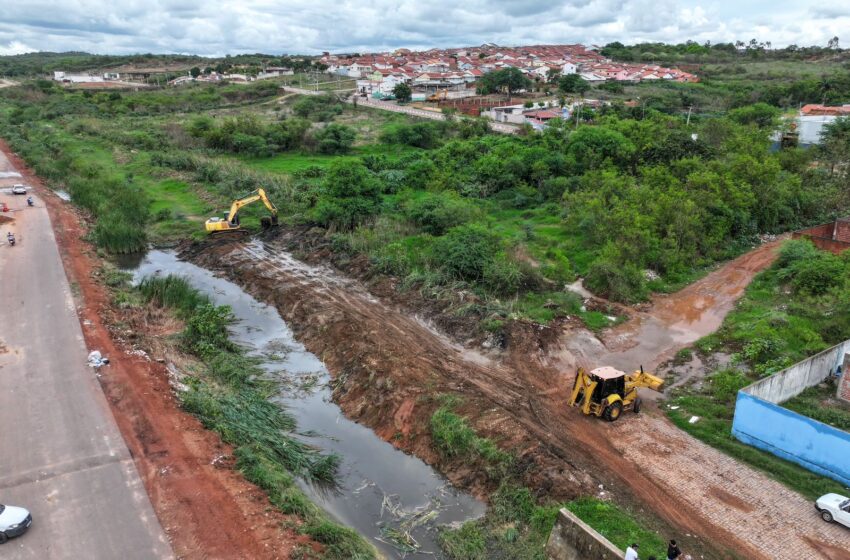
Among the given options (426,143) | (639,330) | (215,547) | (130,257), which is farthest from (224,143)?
(215,547)

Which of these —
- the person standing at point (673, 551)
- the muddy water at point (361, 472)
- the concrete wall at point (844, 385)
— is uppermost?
the concrete wall at point (844, 385)

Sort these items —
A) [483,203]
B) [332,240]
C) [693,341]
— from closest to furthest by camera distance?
[693,341] < [332,240] < [483,203]

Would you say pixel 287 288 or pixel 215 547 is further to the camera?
pixel 287 288

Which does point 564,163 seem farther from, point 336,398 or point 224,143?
point 224,143

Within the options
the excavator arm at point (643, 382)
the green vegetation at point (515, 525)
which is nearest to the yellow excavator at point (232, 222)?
the green vegetation at point (515, 525)

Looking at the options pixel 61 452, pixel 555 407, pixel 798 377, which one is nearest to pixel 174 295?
pixel 61 452

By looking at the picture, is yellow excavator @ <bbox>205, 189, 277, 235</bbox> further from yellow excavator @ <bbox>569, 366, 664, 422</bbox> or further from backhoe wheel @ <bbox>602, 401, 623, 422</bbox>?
backhoe wheel @ <bbox>602, 401, 623, 422</bbox>

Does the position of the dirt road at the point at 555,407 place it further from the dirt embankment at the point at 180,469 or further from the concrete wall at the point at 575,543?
the dirt embankment at the point at 180,469
